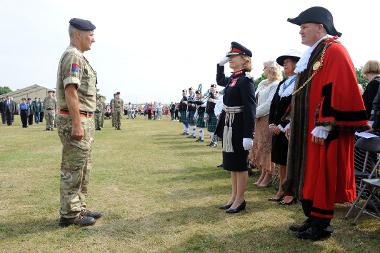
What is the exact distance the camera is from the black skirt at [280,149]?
5.53 m

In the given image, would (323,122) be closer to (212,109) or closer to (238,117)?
(238,117)

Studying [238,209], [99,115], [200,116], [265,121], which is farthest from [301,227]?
[99,115]

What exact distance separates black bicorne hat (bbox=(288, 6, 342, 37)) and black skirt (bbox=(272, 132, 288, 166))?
1.95 metres

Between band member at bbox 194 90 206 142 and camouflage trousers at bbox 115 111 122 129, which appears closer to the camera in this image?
band member at bbox 194 90 206 142

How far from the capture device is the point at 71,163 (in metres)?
4.47

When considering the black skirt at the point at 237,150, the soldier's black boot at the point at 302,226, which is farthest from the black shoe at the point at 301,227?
the black skirt at the point at 237,150

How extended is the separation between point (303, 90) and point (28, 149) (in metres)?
10.7

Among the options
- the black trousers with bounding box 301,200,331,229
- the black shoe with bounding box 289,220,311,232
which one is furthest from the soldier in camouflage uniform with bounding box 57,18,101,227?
the black trousers with bounding box 301,200,331,229

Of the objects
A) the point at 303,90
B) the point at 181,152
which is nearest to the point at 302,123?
the point at 303,90

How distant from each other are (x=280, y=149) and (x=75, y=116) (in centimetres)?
298

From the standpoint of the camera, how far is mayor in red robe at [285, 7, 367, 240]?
3625 millimetres

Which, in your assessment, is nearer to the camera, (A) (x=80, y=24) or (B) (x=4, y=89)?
(A) (x=80, y=24)

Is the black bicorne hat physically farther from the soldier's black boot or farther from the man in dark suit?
the man in dark suit

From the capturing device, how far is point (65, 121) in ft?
14.6
